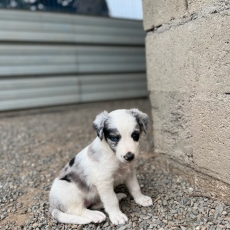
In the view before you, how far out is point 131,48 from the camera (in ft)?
28.6

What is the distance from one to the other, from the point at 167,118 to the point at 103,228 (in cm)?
148

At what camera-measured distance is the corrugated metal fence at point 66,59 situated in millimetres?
7039

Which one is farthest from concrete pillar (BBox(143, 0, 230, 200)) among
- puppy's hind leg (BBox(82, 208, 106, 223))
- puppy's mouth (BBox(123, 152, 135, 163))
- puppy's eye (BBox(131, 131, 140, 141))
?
puppy's hind leg (BBox(82, 208, 106, 223))

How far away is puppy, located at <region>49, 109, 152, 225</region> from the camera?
2094 millimetres

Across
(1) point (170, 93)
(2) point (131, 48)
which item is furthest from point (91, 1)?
(1) point (170, 93)

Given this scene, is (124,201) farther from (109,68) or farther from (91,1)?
(91,1)

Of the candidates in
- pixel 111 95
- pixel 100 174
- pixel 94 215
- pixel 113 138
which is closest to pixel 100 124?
pixel 113 138

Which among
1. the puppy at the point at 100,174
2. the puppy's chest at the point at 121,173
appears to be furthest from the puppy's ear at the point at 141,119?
the puppy's chest at the point at 121,173

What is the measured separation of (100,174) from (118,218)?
0.43m

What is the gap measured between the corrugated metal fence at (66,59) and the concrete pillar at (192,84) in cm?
497

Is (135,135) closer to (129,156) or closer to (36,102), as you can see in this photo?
(129,156)

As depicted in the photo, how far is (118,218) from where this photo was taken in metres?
2.23

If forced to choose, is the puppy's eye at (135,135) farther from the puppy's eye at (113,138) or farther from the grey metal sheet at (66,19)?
the grey metal sheet at (66,19)

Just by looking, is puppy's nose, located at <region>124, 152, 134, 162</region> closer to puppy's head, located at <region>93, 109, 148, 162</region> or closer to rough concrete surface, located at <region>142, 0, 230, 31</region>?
puppy's head, located at <region>93, 109, 148, 162</region>
